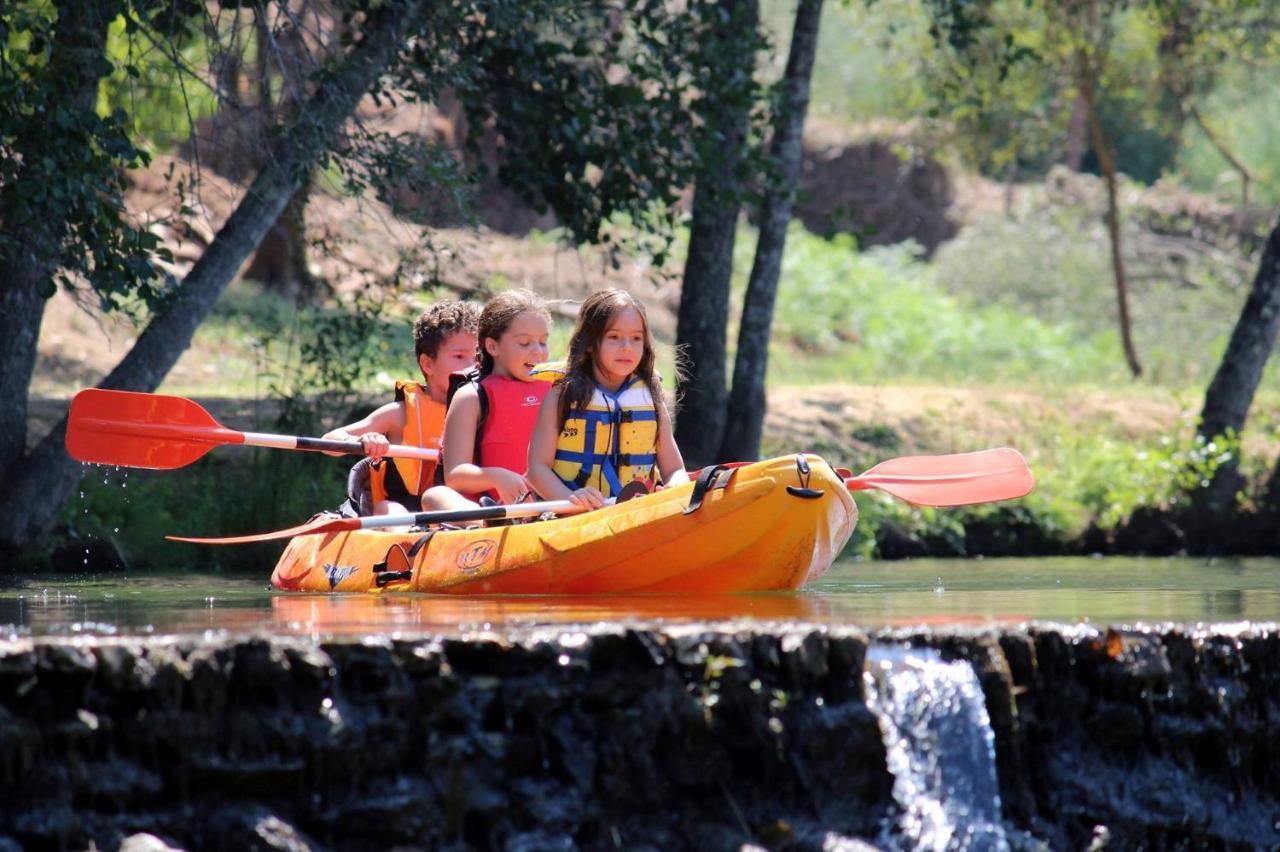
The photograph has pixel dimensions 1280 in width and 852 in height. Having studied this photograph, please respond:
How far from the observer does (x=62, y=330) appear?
14.8 meters

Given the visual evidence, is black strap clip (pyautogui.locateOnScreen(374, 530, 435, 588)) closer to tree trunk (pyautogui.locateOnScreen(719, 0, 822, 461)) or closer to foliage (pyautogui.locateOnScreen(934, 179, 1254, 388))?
tree trunk (pyautogui.locateOnScreen(719, 0, 822, 461))

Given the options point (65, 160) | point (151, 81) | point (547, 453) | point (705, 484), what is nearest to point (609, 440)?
point (547, 453)

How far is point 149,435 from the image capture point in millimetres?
8258

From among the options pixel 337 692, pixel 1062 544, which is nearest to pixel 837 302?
pixel 1062 544

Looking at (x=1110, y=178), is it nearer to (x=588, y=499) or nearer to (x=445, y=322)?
(x=445, y=322)

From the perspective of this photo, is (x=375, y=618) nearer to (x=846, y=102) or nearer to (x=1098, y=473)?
(x=1098, y=473)

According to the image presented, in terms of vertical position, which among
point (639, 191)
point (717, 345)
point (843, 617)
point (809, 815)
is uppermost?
point (639, 191)

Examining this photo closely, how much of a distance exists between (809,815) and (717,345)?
6391mm

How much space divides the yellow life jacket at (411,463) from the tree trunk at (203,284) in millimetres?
1333

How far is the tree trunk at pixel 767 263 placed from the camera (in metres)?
11.1

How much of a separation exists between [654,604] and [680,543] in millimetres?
447

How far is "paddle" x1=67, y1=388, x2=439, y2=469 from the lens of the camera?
8.09 meters

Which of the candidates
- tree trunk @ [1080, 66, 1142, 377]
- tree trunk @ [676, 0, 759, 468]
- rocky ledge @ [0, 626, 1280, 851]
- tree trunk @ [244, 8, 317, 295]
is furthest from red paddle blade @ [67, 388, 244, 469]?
tree trunk @ [1080, 66, 1142, 377]

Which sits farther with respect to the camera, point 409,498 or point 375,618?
point 409,498
